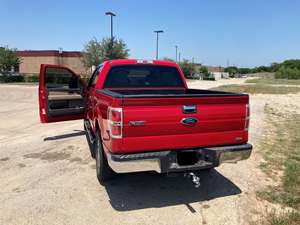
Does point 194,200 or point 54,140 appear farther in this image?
point 54,140

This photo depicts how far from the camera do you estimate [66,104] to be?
7.31 meters

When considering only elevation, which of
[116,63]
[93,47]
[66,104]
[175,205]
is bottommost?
[175,205]

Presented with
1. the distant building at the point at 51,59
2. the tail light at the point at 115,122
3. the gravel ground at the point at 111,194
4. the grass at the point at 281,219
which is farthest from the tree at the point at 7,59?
the grass at the point at 281,219

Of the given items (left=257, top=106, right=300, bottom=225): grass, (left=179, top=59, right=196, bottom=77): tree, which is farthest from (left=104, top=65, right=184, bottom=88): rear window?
(left=179, top=59, right=196, bottom=77): tree

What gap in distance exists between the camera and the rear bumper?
339 cm

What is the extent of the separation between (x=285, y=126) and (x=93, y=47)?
31.3 metres

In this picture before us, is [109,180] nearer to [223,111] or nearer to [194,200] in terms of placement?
[194,200]

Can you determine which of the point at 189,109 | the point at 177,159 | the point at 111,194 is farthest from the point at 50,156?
the point at 189,109

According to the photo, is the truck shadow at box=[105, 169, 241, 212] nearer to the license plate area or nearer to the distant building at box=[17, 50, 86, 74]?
the license plate area

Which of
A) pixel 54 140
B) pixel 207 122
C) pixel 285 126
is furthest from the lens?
pixel 285 126

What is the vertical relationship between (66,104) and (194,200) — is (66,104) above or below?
above

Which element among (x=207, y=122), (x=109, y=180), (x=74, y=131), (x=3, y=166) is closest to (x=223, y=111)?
(x=207, y=122)

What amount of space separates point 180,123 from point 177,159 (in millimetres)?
482

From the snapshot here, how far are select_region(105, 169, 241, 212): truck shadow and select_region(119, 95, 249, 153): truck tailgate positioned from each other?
33.9 inches
